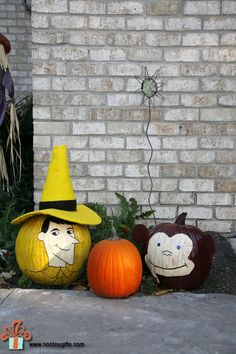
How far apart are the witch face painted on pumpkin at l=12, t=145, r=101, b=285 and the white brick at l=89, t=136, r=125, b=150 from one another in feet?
3.17

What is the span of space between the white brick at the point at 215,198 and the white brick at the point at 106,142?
0.90 m

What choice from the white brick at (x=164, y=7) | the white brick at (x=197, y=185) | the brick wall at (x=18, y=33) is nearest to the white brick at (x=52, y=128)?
the white brick at (x=197, y=185)

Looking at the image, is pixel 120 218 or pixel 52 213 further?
pixel 120 218

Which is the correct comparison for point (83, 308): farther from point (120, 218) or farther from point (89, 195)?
point (89, 195)

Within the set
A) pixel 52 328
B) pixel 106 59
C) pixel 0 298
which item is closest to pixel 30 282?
pixel 0 298

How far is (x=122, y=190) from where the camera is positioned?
522 cm

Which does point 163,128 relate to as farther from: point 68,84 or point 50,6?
point 50,6

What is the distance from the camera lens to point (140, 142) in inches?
203

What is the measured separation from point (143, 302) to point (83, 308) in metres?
0.44

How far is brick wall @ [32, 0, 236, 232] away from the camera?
5074mm

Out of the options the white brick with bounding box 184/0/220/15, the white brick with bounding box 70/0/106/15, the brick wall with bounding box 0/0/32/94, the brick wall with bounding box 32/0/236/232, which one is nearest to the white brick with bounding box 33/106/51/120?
the brick wall with bounding box 32/0/236/232

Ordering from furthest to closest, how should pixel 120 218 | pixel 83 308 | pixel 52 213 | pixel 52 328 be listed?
pixel 120 218, pixel 52 213, pixel 83 308, pixel 52 328

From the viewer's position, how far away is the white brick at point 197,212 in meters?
5.21

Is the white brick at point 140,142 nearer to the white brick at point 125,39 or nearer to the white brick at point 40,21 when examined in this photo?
the white brick at point 125,39
